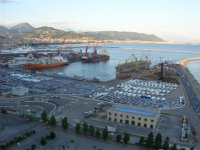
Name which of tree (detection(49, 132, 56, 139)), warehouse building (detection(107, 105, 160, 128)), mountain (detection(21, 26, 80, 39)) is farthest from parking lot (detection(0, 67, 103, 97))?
mountain (detection(21, 26, 80, 39))

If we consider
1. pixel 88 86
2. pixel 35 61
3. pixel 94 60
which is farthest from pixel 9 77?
pixel 94 60

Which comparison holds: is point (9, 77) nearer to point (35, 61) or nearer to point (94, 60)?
point (35, 61)

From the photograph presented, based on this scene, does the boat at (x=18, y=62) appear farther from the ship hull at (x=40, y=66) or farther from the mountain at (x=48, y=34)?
the mountain at (x=48, y=34)

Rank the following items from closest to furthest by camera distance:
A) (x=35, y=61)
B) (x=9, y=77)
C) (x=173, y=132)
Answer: (x=173, y=132) < (x=9, y=77) < (x=35, y=61)

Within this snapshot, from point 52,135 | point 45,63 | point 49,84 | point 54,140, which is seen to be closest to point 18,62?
point 45,63

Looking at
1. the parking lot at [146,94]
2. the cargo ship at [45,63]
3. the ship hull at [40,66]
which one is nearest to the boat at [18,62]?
the cargo ship at [45,63]

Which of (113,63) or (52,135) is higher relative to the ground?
(52,135)

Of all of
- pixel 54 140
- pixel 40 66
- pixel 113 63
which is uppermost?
pixel 54 140

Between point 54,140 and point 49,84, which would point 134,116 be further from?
point 49,84
